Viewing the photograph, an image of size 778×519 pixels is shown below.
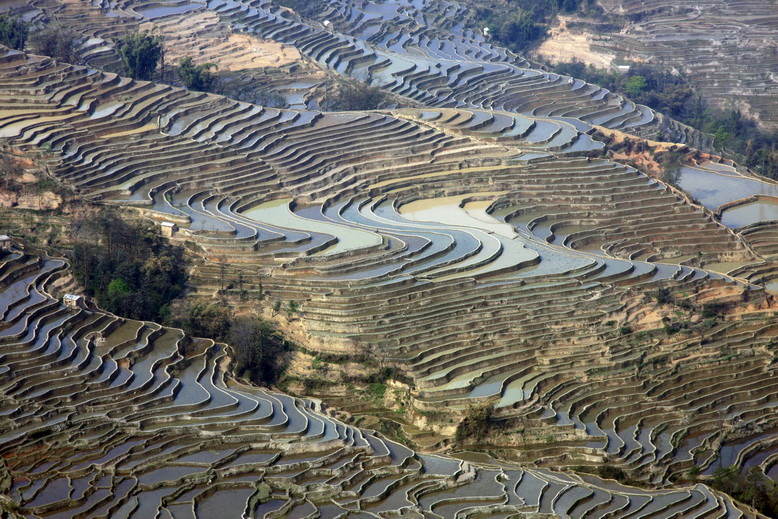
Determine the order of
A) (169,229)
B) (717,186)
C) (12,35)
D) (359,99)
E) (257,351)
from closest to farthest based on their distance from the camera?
(257,351), (169,229), (717,186), (12,35), (359,99)

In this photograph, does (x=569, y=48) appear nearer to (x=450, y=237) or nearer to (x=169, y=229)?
(x=450, y=237)

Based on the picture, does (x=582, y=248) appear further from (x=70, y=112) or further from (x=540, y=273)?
(x=70, y=112)

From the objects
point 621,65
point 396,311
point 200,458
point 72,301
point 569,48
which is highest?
point 72,301

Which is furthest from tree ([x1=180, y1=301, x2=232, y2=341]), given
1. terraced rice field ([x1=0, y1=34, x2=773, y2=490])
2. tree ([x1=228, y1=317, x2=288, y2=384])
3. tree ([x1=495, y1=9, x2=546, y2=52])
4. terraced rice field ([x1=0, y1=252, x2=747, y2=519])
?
tree ([x1=495, y1=9, x2=546, y2=52])

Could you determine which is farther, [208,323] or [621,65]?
[621,65]

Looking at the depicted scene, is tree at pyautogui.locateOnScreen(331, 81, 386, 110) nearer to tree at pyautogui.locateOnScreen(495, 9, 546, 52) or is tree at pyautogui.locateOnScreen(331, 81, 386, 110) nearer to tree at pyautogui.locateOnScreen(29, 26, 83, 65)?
tree at pyautogui.locateOnScreen(29, 26, 83, 65)

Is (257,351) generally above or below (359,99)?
below

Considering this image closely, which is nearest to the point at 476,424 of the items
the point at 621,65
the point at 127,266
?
the point at 127,266
